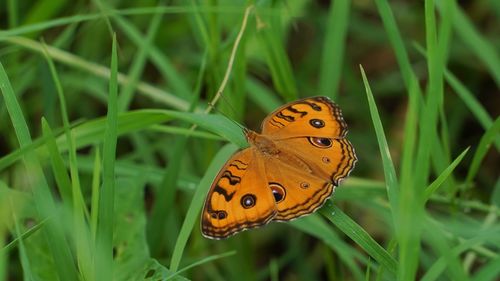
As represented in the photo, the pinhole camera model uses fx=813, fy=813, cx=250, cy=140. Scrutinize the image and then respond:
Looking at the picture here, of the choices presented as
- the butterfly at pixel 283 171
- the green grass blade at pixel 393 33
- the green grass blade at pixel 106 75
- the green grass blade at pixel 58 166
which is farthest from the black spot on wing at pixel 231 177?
the green grass blade at pixel 106 75

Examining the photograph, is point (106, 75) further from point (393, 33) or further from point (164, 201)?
point (393, 33)

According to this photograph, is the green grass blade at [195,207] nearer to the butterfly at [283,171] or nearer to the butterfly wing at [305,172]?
the butterfly at [283,171]

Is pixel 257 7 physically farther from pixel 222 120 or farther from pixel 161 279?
pixel 161 279

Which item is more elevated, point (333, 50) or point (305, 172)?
point (333, 50)

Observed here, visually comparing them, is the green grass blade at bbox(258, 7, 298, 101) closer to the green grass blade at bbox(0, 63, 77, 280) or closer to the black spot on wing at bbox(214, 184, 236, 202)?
the black spot on wing at bbox(214, 184, 236, 202)

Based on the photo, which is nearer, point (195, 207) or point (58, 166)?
point (58, 166)

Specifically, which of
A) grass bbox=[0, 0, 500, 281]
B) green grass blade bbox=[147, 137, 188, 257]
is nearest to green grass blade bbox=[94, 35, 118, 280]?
grass bbox=[0, 0, 500, 281]

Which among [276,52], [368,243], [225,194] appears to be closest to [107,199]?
[225,194]

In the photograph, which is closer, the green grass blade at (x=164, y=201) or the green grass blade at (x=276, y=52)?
the green grass blade at (x=164, y=201)
